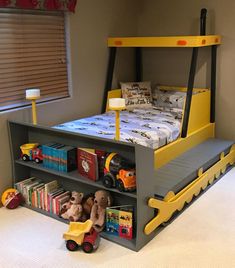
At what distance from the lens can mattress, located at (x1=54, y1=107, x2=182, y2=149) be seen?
303 cm

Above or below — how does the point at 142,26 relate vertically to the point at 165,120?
above

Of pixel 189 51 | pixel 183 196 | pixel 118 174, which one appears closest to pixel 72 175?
pixel 118 174

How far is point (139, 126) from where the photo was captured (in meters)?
3.30

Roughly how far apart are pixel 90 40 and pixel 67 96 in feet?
2.08

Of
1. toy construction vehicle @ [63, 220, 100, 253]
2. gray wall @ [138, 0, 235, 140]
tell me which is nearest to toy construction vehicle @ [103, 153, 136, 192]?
toy construction vehicle @ [63, 220, 100, 253]

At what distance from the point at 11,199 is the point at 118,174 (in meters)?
1.03

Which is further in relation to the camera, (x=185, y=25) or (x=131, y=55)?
(x=131, y=55)

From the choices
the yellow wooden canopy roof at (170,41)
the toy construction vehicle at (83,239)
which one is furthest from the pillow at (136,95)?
the toy construction vehicle at (83,239)

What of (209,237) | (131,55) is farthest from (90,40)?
(209,237)

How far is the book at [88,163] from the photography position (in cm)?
252

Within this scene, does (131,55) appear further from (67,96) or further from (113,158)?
(113,158)

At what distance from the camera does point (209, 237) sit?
2.46m

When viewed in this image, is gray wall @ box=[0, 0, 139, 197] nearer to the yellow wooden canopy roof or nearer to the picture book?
the yellow wooden canopy roof

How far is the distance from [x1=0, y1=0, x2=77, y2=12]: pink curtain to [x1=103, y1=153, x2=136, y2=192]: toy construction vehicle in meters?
1.41
